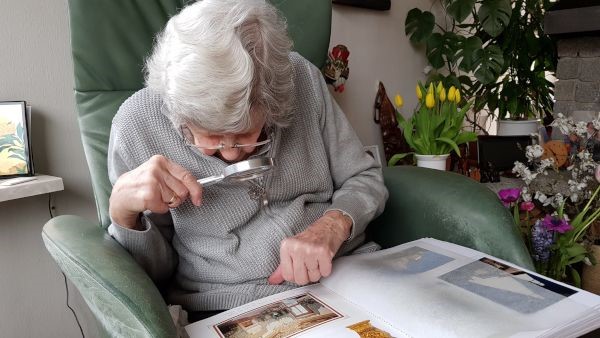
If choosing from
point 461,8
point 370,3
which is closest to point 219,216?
point 370,3

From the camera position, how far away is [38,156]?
1063 millimetres

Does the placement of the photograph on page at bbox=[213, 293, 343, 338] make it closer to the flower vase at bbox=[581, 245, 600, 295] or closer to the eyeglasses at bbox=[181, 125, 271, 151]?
the eyeglasses at bbox=[181, 125, 271, 151]

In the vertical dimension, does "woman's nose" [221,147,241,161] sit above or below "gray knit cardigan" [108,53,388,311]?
above

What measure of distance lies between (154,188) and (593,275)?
50.1 inches

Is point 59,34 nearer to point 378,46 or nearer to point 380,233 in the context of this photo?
point 380,233

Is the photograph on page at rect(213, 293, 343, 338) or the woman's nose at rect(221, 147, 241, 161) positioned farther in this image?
the woman's nose at rect(221, 147, 241, 161)

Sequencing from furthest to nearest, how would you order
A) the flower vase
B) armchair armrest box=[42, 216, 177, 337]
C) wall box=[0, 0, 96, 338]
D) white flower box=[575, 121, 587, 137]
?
white flower box=[575, 121, 587, 137]
the flower vase
wall box=[0, 0, 96, 338]
armchair armrest box=[42, 216, 177, 337]

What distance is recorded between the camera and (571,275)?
4.41ft

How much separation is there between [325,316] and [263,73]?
0.35m

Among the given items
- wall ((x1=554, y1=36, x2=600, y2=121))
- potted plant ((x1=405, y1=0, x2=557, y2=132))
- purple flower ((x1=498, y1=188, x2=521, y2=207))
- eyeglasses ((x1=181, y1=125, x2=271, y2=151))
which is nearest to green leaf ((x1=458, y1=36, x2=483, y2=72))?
potted plant ((x1=405, y1=0, x2=557, y2=132))

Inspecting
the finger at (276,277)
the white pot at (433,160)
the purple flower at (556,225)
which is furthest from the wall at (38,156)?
the purple flower at (556,225)

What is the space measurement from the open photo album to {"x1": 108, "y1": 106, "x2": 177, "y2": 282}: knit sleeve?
0.17m

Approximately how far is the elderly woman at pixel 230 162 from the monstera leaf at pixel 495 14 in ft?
4.24

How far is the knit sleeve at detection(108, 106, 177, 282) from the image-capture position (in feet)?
2.28
